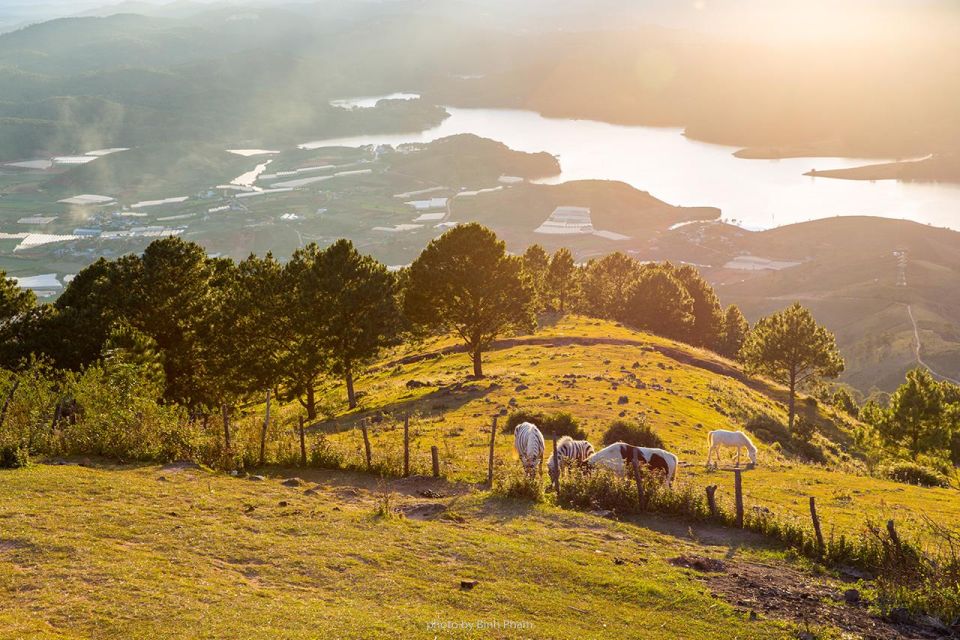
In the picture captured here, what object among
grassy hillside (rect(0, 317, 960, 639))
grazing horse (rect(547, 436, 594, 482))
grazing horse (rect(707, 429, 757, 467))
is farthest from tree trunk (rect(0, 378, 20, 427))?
grazing horse (rect(707, 429, 757, 467))

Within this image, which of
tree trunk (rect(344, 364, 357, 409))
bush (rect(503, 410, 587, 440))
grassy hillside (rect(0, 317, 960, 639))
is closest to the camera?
grassy hillside (rect(0, 317, 960, 639))

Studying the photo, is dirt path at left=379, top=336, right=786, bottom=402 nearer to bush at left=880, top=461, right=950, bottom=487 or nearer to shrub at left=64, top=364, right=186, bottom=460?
bush at left=880, top=461, right=950, bottom=487

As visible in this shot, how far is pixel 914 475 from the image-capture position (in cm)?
3988

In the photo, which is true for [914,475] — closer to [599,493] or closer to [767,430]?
[767,430]

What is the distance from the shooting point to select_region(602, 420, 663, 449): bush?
38.2 m

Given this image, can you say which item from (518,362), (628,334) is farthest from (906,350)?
(518,362)

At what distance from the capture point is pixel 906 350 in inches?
6708

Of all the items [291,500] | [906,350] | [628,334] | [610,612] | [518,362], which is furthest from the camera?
[906,350]

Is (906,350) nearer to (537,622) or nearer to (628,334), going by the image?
(628,334)

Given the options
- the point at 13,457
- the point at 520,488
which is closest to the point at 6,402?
the point at 13,457

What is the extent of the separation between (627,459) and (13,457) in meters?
20.5

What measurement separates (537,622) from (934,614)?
29.4 ft

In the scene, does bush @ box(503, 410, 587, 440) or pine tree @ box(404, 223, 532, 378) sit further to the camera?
pine tree @ box(404, 223, 532, 378)

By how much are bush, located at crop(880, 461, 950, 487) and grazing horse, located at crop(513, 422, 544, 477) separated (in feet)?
82.0
